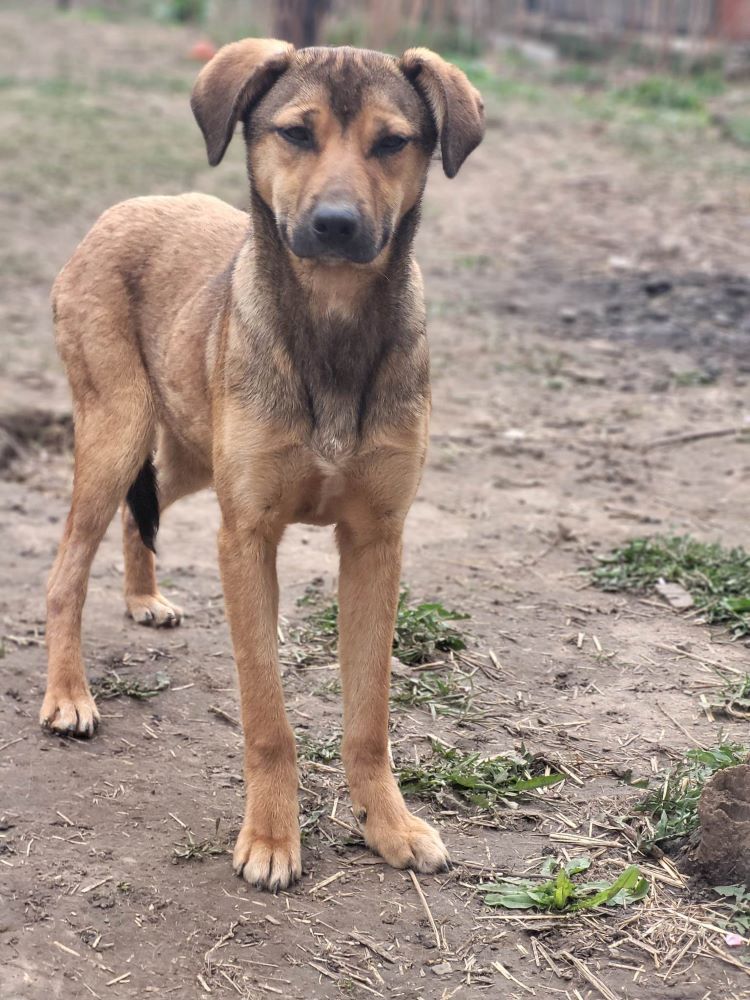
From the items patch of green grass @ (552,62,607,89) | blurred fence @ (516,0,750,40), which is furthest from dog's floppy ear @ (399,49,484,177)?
blurred fence @ (516,0,750,40)

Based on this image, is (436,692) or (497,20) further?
(497,20)

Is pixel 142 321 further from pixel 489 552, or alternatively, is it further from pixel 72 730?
pixel 489 552

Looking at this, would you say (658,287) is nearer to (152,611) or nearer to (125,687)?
(152,611)

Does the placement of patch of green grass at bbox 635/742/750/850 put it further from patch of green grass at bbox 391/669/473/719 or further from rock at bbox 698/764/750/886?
patch of green grass at bbox 391/669/473/719

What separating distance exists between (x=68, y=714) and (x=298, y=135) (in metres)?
2.09

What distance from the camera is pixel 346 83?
373 centimetres

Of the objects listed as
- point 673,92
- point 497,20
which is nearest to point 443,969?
point 673,92

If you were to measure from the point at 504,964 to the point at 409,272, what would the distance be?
1.99 m

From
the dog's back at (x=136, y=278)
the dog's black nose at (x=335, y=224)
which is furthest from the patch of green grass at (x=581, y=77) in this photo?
the dog's black nose at (x=335, y=224)

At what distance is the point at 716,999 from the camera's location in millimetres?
3195

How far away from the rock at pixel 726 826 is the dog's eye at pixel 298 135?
6.92ft

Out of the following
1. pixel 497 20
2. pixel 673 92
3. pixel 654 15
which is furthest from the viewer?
pixel 497 20

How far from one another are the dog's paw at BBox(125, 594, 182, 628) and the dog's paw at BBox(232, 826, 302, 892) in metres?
1.74

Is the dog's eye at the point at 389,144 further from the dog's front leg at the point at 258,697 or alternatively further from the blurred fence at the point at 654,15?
the blurred fence at the point at 654,15
